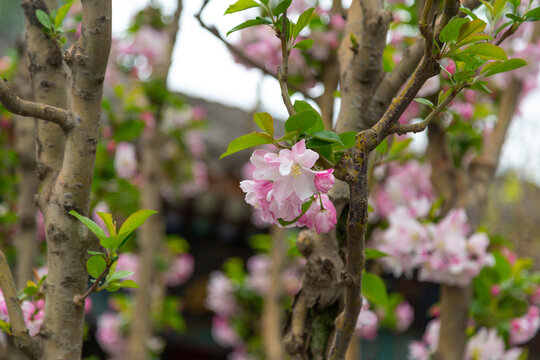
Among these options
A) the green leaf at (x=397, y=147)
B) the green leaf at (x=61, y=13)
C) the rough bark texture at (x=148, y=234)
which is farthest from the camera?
the rough bark texture at (x=148, y=234)

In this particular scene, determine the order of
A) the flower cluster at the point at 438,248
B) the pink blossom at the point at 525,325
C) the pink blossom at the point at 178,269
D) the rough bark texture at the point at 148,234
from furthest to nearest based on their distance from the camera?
the pink blossom at the point at 178,269, the rough bark texture at the point at 148,234, the pink blossom at the point at 525,325, the flower cluster at the point at 438,248

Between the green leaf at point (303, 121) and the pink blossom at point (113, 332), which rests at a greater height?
Result: the green leaf at point (303, 121)

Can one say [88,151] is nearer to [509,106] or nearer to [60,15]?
[60,15]

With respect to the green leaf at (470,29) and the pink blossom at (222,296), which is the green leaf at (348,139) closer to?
the green leaf at (470,29)

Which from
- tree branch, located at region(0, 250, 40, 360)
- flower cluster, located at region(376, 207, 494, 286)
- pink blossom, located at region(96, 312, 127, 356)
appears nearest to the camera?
tree branch, located at region(0, 250, 40, 360)

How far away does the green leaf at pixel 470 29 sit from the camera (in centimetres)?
65

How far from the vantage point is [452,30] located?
0.64m

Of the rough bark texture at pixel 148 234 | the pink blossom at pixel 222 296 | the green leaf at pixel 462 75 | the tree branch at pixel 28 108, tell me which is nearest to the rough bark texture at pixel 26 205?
the rough bark texture at pixel 148 234

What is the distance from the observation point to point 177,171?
3.25 m

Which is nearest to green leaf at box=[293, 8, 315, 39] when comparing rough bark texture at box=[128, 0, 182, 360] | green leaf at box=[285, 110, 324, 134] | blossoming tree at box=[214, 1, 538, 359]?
blossoming tree at box=[214, 1, 538, 359]

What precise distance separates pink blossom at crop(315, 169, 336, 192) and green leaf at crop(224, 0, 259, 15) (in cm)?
26

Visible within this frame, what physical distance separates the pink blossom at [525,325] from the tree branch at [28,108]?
4.96 ft

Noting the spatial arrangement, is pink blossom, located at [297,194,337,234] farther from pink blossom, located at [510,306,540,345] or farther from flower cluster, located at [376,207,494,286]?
pink blossom, located at [510,306,540,345]

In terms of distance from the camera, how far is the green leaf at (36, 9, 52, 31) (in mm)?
940
